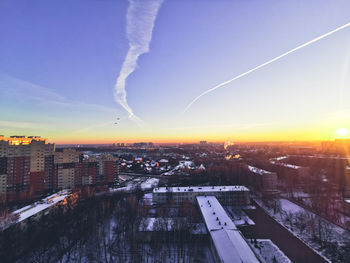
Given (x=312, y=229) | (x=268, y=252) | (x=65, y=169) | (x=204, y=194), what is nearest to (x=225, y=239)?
(x=268, y=252)

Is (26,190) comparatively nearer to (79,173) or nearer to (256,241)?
(79,173)

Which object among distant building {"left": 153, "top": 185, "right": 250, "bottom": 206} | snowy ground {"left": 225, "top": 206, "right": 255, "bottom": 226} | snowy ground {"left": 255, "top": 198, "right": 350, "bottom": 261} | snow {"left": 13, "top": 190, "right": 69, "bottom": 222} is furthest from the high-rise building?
snowy ground {"left": 255, "top": 198, "right": 350, "bottom": 261}

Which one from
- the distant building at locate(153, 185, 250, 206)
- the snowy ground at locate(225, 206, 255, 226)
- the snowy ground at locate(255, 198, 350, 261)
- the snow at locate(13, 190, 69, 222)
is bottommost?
the snowy ground at locate(225, 206, 255, 226)

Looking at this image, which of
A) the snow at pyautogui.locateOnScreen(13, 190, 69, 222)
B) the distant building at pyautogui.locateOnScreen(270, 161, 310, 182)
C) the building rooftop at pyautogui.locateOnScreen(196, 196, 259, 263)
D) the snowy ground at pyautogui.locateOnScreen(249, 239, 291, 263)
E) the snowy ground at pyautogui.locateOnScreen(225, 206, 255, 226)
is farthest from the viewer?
the distant building at pyautogui.locateOnScreen(270, 161, 310, 182)

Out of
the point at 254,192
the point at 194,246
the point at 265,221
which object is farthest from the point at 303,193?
the point at 194,246

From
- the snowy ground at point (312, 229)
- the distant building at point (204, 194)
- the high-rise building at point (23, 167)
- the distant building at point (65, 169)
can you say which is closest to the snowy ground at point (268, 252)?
the snowy ground at point (312, 229)

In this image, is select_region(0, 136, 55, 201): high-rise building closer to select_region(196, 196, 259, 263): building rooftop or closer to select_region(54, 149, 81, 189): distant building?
select_region(54, 149, 81, 189): distant building
